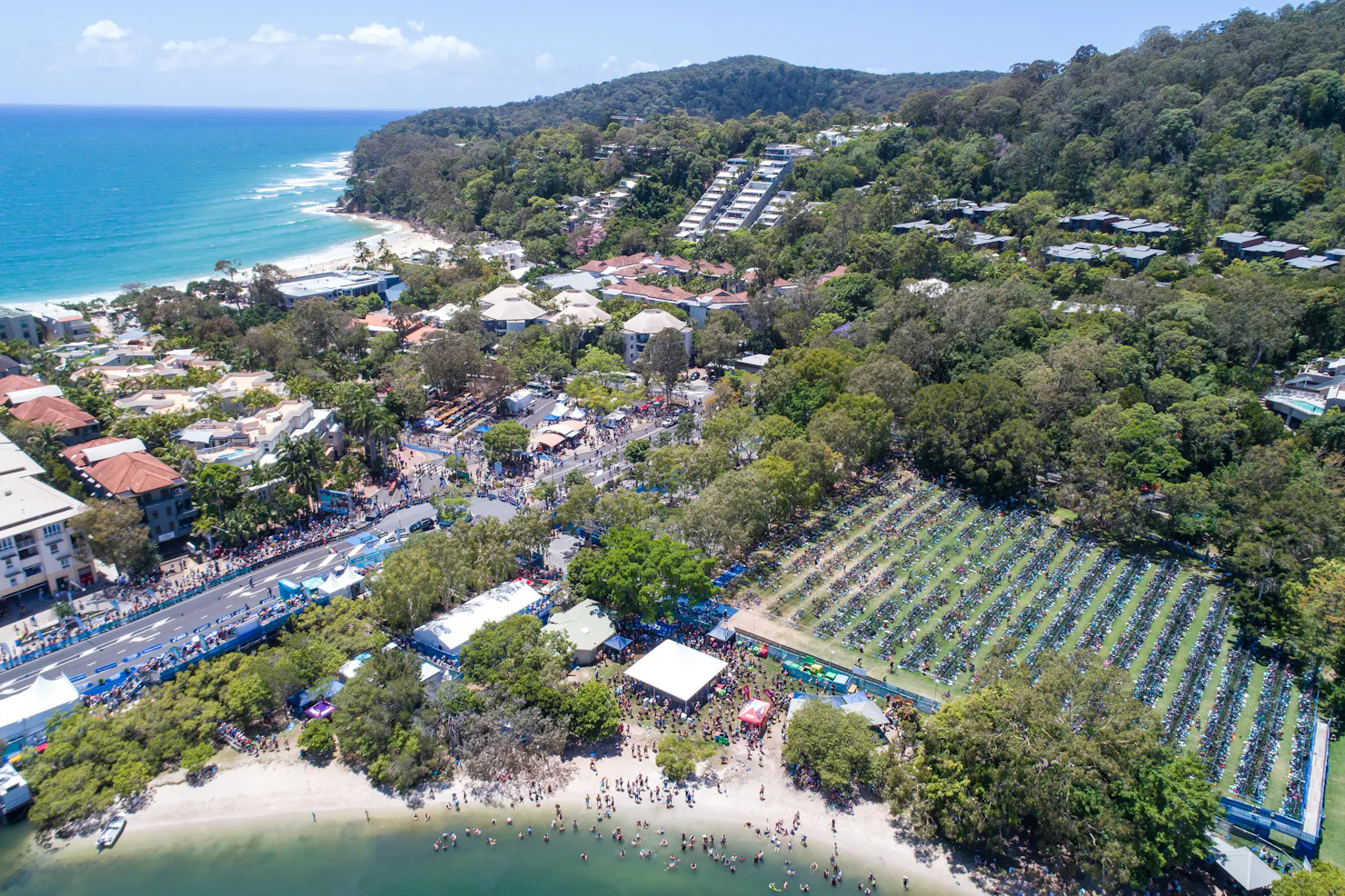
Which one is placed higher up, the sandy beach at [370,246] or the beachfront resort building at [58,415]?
the sandy beach at [370,246]

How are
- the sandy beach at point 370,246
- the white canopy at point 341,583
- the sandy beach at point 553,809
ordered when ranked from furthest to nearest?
the sandy beach at point 370,246
the white canopy at point 341,583
the sandy beach at point 553,809

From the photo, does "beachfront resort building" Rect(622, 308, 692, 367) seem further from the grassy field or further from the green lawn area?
the green lawn area

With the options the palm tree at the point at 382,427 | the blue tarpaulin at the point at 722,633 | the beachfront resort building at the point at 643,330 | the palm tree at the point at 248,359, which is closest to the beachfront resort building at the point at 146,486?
the palm tree at the point at 382,427

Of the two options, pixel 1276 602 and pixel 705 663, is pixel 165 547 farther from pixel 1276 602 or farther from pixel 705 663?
pixel 1276 602

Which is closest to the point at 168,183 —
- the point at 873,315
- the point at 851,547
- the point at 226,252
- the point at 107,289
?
the point at 226,252

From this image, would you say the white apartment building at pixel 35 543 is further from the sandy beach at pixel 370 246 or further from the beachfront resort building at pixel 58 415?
the sandy beach at pixel 370 246

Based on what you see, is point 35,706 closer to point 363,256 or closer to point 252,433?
point 252,433
